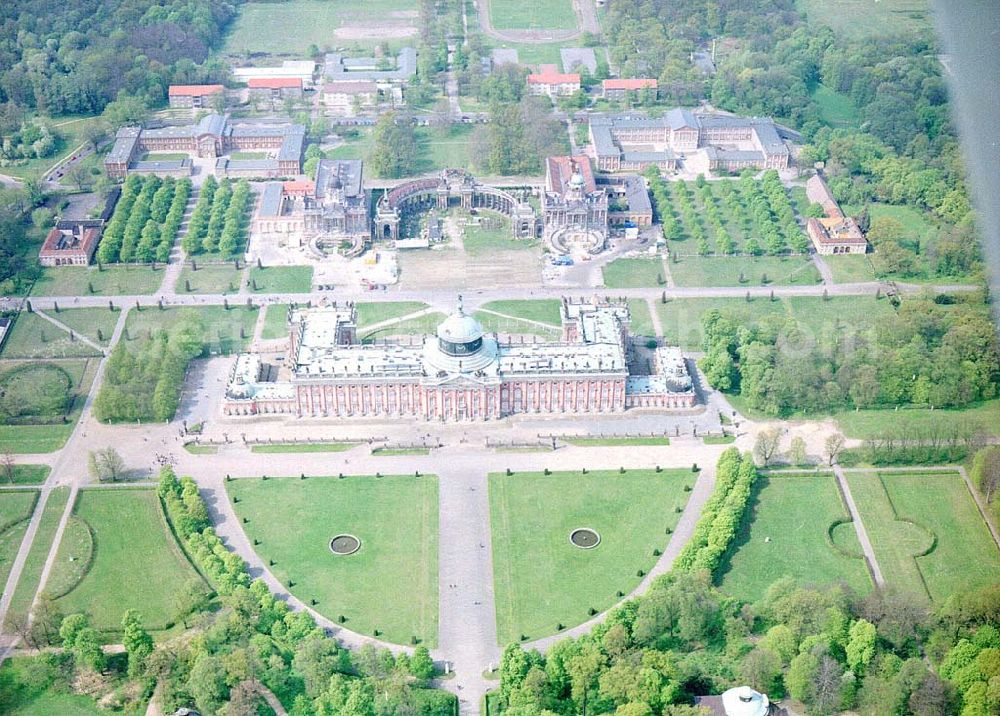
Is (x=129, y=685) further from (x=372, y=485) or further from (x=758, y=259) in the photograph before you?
(x=758, y=259)

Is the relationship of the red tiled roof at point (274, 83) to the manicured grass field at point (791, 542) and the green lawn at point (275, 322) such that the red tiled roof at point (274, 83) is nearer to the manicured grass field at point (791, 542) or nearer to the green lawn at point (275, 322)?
the green lawn at point (275, 322)

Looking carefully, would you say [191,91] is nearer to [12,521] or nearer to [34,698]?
[12,521]

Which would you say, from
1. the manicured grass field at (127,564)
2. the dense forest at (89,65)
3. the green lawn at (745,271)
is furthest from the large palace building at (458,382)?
the dense forest at (89,65)

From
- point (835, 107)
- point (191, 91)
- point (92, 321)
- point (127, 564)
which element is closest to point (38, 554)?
point (127, 564)

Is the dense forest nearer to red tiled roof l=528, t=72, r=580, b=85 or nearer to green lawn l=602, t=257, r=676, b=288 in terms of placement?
red tiled roof l=528, t=72, r=580, b=85

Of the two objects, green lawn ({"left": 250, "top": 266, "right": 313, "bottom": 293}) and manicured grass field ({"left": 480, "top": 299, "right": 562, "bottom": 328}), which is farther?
green lawn ({"left": 250, "top": 266, "right": 313, "bottom": 293})

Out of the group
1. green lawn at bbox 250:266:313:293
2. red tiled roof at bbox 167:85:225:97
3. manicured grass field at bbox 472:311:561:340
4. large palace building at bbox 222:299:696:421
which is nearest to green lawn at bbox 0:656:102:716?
large palace building at bbox 222:299:696:421
